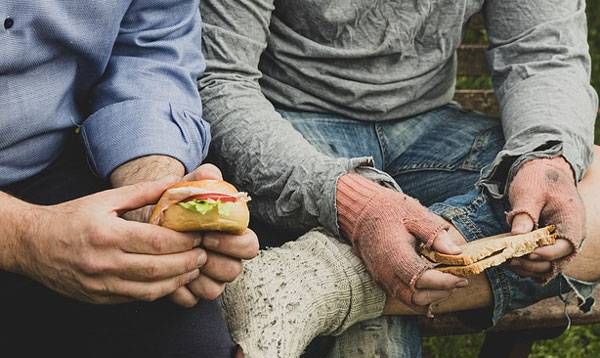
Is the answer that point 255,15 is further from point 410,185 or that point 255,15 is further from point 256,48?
point 410,185

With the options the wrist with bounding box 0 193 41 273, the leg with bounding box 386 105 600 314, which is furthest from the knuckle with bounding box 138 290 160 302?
the leg with bounding box 386 105 600 314

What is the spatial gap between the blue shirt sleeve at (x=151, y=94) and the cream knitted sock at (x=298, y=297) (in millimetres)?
281

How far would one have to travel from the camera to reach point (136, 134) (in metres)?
2.02

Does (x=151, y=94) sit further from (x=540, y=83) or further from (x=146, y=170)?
(x=540, y=83)

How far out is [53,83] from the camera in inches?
78.3

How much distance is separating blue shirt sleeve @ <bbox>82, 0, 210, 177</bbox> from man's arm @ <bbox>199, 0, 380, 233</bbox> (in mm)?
101

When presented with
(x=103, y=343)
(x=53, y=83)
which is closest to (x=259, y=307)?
(x=103, y=343)

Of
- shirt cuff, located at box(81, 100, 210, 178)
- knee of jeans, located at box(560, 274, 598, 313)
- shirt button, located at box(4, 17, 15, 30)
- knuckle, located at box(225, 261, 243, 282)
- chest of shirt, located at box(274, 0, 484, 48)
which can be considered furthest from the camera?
chest of shirt, located at box(274, 0, 484, 48)

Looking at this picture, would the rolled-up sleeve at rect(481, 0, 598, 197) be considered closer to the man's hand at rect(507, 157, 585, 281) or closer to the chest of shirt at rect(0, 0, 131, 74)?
the man's hand at rect(507, 157, 585, 281)

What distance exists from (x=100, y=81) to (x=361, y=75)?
71 cm

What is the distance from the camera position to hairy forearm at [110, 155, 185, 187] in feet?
6.43

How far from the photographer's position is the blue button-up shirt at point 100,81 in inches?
75.5

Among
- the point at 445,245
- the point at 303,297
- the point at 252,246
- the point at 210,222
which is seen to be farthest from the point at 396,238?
the point at 210,222

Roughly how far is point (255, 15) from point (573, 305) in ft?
3.37
